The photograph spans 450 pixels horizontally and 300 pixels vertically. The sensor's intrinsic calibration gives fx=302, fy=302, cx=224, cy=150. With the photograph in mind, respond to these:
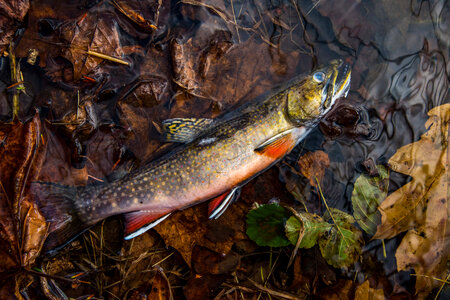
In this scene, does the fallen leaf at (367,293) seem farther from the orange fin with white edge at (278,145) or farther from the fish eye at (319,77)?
the fish eye at (319,77)

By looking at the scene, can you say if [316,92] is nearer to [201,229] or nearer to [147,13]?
[201,229]

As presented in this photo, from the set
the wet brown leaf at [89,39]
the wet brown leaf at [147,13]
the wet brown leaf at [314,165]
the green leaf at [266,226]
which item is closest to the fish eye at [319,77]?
the wet brown leaf at [314,165]

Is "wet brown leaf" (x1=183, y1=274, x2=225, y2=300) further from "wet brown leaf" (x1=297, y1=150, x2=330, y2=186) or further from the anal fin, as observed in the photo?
"wet brown leaf" (x1=297, y1=150, x2=330, y2=186)

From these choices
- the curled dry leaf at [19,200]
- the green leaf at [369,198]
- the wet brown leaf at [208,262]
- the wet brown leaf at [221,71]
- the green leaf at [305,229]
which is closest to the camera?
the curled dry leaf at [19,200]

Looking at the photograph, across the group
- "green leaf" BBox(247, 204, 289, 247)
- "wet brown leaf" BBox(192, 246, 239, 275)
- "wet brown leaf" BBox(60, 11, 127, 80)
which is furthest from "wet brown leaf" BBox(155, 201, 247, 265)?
"wet brown leaf" BBox(60, 11, 127, 80)

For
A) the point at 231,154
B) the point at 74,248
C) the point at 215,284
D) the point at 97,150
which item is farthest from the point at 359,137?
the point at 74,248

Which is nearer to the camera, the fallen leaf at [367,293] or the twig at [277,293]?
the fallen leaf at [367,293]
